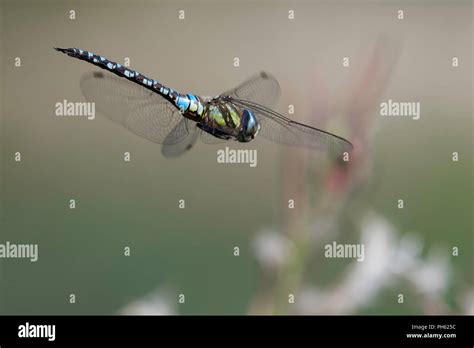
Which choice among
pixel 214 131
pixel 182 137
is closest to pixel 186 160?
pixel 182 137

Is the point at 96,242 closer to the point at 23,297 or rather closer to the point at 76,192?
the point at 76,192

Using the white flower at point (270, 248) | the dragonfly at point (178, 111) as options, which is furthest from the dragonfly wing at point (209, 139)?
the white flower at point (270, 248)

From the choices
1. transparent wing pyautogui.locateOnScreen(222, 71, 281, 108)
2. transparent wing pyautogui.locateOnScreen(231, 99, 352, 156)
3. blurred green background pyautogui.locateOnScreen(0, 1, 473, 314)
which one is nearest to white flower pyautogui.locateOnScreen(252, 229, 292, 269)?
blurred green background pyautogui.locateOnScreen(0, 1, 473, 314)

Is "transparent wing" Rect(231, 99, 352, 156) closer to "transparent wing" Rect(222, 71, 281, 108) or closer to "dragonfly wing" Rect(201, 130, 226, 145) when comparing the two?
"transparent wing" Rect(222, 71, 281, 108)

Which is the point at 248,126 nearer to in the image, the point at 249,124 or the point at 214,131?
the point at 249,124

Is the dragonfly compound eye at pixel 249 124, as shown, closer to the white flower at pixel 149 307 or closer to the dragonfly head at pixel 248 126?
the dragonfly head at pixel 248 126

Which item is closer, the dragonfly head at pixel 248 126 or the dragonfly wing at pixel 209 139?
the dragonfly head at pixel 248 126
